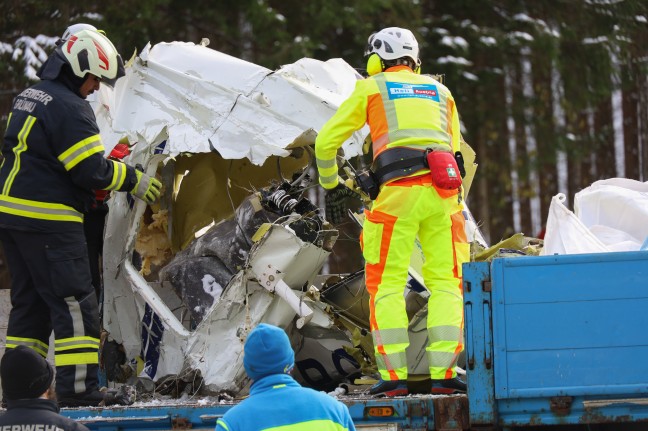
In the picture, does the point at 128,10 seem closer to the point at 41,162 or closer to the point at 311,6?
the point at 311,6

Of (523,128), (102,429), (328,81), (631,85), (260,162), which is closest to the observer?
(102,429)

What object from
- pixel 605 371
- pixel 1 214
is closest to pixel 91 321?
pixel 1 214

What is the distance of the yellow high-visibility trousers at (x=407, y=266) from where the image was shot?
5594mm

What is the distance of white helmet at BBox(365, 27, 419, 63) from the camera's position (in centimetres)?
603

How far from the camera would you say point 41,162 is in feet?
20.0

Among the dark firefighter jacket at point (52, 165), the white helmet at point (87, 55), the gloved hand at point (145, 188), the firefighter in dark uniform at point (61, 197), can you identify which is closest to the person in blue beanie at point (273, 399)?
the firefighter in dark uniform at point (61, 197)

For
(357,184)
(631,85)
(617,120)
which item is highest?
(357,184)

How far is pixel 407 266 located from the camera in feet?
18.8

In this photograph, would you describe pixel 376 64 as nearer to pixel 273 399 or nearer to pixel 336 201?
pixel 336 201

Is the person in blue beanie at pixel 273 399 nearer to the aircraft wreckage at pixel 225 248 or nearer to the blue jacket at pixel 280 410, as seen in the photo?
the blue jacket at pixel 280 410

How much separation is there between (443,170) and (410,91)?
465 mm

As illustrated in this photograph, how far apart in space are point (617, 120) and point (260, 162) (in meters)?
19.9

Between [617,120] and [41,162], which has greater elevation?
[41,162]

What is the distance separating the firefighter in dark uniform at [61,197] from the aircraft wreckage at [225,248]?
1.62ft
